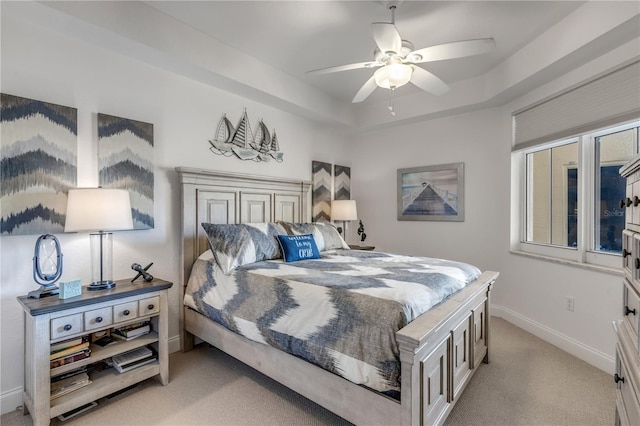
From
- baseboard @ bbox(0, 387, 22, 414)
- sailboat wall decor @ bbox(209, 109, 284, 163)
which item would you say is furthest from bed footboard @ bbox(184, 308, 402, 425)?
sailboat wall decor @ bbox(209, 109, 284, 163)

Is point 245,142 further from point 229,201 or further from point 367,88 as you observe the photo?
point 367,88

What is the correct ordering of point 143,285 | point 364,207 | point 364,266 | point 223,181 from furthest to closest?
point 364,207
point 223,181
point 364,266
point 143,285

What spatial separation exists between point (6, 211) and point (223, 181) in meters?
1.55

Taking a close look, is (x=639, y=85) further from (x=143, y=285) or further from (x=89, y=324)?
(x=89, y=324)

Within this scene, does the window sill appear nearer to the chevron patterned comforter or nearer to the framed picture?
the framed picture

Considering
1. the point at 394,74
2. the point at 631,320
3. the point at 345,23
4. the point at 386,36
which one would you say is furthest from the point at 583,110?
the point at 631,320

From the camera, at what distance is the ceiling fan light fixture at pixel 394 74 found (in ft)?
7.09

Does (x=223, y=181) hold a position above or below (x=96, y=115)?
below

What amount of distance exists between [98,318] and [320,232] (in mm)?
2029

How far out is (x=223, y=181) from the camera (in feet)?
10.1

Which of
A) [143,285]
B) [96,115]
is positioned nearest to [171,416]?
[143,285]

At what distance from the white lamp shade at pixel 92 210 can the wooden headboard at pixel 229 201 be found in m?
0.75

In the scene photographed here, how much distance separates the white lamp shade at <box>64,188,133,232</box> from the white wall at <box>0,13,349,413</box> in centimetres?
34

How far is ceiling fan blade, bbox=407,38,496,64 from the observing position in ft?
6.28
